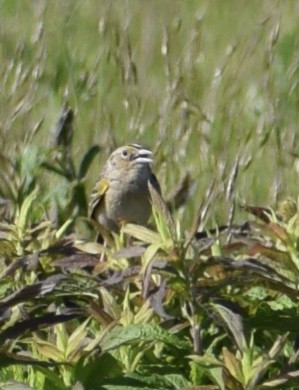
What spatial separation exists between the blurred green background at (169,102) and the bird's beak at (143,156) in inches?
4.1

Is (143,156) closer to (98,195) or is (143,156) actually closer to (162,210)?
(98,195)

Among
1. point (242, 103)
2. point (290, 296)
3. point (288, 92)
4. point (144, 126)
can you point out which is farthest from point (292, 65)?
point (290, 296)

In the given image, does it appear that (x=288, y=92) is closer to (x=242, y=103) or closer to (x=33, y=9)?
(x=242, y=103)

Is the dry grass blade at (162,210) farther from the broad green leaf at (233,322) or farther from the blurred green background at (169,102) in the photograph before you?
the blurred green background at (169,102)

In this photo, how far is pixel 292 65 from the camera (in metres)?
5.07

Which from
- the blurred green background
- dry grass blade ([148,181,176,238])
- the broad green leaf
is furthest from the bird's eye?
the broad green leaf

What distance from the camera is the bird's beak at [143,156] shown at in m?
6.12

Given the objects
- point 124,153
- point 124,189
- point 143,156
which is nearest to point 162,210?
point 143,156

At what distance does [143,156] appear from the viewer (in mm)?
6320

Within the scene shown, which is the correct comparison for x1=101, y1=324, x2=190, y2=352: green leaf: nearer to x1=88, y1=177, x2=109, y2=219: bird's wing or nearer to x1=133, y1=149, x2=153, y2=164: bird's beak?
x1=133, y1=149, x2=153, y2=164: bird's beak

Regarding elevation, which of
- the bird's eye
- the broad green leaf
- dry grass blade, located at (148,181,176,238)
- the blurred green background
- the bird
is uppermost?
dry grass blade, located at (148,181,176,238)

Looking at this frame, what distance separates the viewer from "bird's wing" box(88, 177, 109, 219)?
20.5ft

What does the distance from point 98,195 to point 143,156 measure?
0.32 meters

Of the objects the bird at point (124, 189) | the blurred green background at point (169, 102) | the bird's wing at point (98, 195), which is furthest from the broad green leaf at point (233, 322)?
the bird's wing at point (98, 195)
